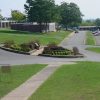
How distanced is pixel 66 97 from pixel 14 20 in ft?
529

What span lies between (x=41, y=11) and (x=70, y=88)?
86.4 m

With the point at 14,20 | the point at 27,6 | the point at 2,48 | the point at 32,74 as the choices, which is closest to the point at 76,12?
the point at 14,20

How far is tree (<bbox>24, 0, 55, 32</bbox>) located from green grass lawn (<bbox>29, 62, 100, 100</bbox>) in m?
81.2

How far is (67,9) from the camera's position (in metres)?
176

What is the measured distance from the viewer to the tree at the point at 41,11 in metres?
105

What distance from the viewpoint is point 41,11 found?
104m

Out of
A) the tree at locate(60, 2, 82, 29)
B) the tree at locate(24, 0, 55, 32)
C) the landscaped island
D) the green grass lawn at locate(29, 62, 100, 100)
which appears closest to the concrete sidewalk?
the green grass lawn at locate(29, 62, 100, 100)

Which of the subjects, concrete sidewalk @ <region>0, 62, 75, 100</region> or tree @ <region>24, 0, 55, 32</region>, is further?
tree @ <region>24, 0, 55, 32</region>

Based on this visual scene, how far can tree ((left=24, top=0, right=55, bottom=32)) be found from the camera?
343ft

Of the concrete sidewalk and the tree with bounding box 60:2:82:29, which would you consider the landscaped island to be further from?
the tree with bounding box 60:2:82:29

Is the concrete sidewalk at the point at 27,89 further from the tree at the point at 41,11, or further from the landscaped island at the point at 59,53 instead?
the tree at the point at 41,11

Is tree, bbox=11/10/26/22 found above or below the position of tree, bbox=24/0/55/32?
below

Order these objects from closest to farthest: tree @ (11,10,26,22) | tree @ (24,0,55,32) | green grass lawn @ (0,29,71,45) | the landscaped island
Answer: the landscaped island, green grass lawn @ (0,29,71,45), tree @ (24,0,55,32), tree @ (11,10,26,22)

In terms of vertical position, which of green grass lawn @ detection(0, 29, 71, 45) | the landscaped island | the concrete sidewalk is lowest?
green grass lawn @ detection(0, 29, 71, 45)
